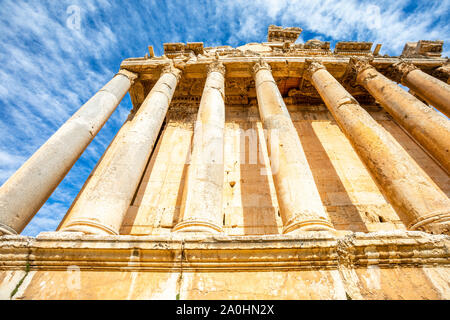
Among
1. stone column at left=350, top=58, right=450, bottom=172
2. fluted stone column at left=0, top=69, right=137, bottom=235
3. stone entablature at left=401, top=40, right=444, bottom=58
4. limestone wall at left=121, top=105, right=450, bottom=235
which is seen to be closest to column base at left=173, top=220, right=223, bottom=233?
limestone wall at left=121, top=105, right=450, bottom=235

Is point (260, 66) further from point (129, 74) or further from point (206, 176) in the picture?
point (206, 176)

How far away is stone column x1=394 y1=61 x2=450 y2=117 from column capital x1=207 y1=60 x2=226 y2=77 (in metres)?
8.86

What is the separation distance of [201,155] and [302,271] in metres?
3.92

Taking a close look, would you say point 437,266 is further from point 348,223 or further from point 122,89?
point 122,89

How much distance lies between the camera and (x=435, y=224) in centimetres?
462

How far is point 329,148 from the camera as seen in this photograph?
10.8 metres

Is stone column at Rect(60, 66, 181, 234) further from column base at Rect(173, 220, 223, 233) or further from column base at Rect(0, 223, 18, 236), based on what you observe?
column base at Rect(173, 220, 223, 233)

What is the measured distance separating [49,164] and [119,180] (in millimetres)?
2265

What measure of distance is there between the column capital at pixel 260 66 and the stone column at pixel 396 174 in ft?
11.7

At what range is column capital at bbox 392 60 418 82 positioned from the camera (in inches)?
427

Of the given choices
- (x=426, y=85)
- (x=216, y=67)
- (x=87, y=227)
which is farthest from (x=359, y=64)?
(x=87, y=227)
